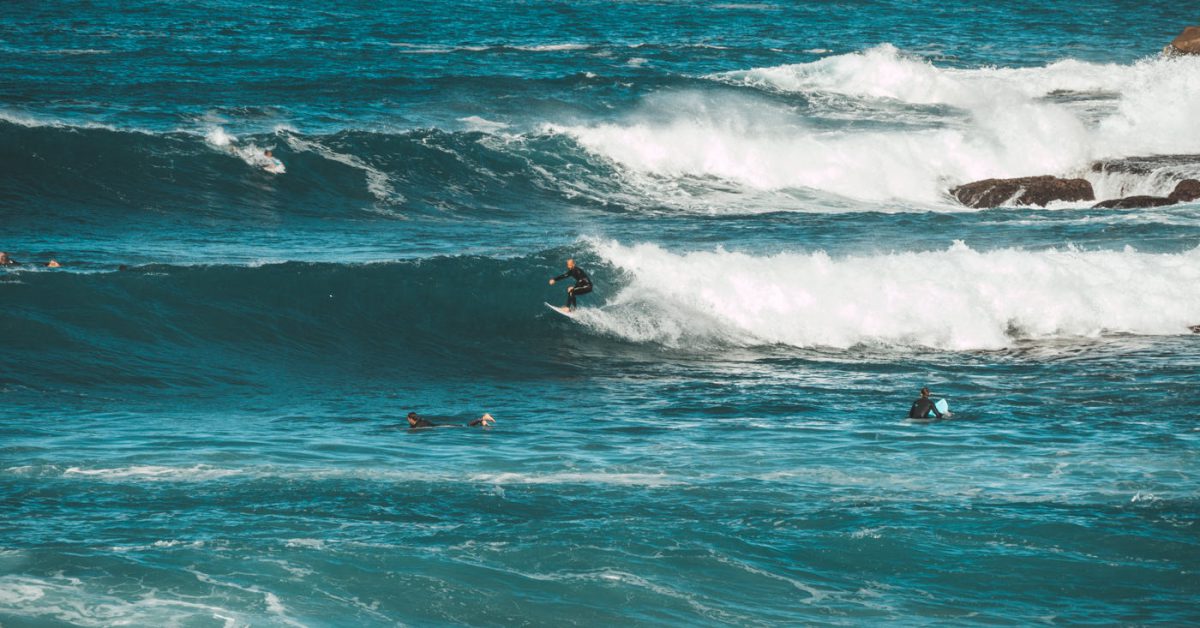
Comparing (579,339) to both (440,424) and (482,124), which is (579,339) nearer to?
(440,424)

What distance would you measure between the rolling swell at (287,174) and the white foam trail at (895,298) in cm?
758

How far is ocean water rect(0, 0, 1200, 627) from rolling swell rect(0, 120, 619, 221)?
12 cm

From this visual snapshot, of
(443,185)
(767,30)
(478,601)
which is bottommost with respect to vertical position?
(478,601)

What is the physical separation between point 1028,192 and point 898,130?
24.3 feet

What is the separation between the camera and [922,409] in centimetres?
1645

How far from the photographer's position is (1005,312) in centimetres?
2277

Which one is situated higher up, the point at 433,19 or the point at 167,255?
the point at 433,19

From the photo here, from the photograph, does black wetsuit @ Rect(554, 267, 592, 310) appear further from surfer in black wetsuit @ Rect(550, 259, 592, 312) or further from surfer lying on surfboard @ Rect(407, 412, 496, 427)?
surfer lying on surfboard @ Rect(407, 412, 496, 427)

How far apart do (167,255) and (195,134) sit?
897 cm

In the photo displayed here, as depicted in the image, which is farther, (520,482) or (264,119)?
(264,119)

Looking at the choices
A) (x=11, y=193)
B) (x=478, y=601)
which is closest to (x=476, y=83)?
(x=11, y=193)

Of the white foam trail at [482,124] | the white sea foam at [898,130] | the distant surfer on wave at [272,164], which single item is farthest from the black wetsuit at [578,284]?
the white foam trail at [482,124]

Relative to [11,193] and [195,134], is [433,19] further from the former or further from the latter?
[11,193]

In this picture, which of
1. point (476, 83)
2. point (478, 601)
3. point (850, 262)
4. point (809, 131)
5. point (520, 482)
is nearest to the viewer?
point (478, 601)
